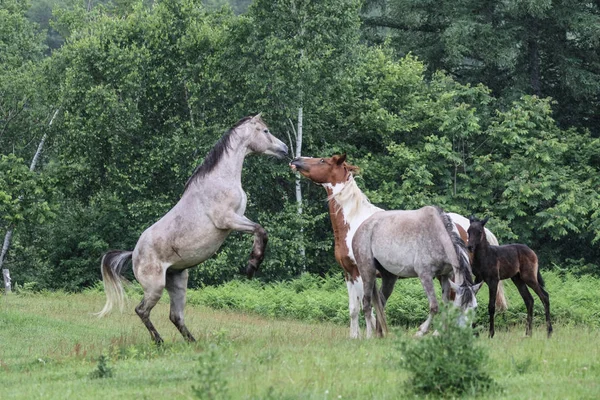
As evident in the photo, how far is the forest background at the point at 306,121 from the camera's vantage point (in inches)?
1261

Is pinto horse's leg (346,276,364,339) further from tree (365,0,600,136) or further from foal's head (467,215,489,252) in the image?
tree (365,0,600,136)

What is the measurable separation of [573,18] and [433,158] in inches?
295

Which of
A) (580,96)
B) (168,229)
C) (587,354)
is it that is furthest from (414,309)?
(580,96)

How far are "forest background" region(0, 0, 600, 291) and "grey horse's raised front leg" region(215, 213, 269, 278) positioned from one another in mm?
17166

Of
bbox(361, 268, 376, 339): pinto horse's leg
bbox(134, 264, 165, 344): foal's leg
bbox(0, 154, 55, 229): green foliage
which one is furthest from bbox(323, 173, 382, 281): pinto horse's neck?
bbox(0, 154, 55, 229): green foliage

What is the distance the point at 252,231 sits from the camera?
1388cm

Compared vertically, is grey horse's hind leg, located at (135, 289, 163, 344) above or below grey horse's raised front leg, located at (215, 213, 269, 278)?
below

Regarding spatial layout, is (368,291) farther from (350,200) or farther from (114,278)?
(114,278)

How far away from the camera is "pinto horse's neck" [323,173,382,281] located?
14.8 m

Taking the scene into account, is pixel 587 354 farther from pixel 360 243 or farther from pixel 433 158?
pixel 433 158

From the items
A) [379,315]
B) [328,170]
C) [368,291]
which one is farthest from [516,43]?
[368,291]

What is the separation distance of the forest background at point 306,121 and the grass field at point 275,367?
55.7ft

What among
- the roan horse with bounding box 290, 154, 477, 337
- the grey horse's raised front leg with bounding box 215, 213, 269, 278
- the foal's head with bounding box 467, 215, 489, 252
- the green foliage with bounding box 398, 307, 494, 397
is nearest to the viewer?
the green foliage with bounding box 398, 307, 494, 397

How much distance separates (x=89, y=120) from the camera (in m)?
34.3
